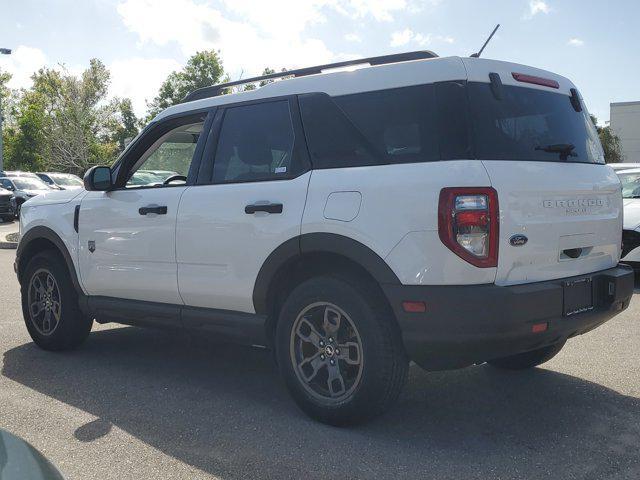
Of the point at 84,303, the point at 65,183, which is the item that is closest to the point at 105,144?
the point at 65,183

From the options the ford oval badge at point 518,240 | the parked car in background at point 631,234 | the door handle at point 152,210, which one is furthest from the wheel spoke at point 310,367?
the parked car in background at point 631,234

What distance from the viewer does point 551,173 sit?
3648 millimetres

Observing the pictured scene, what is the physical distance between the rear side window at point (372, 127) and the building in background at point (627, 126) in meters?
52.6

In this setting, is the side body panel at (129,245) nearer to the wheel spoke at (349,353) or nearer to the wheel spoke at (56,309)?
the wheel spoke at (56,309)

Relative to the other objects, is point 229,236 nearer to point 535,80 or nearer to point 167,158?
point 167,158

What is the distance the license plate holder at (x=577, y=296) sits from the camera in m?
3.58

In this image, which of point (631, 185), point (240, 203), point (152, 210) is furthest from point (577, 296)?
point (631, 185)

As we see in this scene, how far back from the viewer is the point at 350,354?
375cm

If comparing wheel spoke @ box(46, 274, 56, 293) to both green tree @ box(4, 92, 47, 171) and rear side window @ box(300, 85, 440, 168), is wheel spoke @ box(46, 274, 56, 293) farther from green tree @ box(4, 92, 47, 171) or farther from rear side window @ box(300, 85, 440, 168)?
green tree @ box(4, 92, 47, 171)

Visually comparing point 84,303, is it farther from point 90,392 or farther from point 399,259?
point 399,259

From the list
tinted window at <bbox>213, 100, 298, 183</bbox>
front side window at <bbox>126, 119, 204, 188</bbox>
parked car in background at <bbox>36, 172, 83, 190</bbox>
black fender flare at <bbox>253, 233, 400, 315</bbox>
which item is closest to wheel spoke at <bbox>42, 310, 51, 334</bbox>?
front side window at <bbox>126, 119, 204, 188</bbox>

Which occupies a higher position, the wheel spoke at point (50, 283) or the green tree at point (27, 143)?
the green tree at point (27, 143)

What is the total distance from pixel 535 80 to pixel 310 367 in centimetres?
210

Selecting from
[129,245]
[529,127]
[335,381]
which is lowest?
[335,381]
